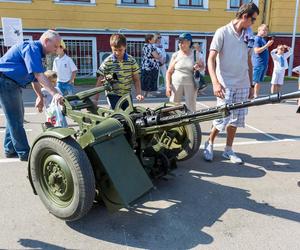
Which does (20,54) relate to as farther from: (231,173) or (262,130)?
(262,130)

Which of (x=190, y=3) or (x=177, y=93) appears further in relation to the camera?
(x=190, y=3)

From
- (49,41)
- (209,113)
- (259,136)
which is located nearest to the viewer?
(209,113)

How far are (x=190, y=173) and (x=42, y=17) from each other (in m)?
11.3

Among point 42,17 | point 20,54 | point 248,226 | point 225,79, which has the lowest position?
point 248,226

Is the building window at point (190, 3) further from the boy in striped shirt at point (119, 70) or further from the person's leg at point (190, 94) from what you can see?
the boy in striped shirt at point (119, 70)

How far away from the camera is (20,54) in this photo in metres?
4.25

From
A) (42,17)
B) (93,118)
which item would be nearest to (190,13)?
(42,17)

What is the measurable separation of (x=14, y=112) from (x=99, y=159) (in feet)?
6.61

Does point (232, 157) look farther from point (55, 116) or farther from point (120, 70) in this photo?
point (55, 116)

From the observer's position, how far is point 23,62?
4.33 meters

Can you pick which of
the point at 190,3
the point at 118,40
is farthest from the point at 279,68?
the point at 190,3

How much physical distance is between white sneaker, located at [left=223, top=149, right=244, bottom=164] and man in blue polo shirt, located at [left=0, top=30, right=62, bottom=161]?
240 cm

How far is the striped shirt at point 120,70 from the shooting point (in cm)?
465

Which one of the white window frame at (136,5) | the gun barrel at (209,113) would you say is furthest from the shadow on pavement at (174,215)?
the white window frame at (136,5)
